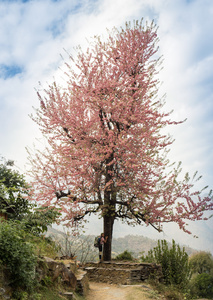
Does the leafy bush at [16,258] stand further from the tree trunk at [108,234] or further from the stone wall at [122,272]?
the tree trunk at [108,234]

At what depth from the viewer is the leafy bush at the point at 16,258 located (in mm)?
5387

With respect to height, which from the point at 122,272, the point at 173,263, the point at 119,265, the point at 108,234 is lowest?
the point at 122,272

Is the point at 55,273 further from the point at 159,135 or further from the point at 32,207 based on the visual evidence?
the point at 159,135

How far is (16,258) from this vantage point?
17.8 feet

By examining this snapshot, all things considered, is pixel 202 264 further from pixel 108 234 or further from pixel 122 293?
pixel 122 293

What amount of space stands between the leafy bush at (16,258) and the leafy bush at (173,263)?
787 cm

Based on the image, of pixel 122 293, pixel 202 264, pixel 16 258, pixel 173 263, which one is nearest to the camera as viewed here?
pixel 16 258

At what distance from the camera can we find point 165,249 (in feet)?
40.9

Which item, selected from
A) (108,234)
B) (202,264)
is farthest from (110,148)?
(202,264)

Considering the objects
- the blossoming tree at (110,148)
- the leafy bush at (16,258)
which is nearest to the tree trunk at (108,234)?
the blossoming tree at (110,148)

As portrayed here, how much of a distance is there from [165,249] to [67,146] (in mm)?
7434

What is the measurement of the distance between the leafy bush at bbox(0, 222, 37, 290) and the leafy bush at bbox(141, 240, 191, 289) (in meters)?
7.87

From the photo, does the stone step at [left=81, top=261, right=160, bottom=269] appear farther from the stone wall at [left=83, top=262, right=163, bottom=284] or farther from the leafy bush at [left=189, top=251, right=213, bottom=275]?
the leafy bush at [left=189, top=251, right=213, bottom=275]

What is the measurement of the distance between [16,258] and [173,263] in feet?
28.4
